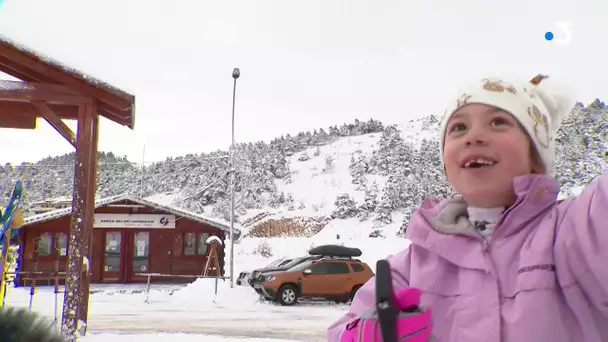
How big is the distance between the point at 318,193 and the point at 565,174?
2831 cm

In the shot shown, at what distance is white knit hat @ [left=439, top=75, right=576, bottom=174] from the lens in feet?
5.36

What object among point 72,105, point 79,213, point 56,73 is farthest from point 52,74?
point 79,213

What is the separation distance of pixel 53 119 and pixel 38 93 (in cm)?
51

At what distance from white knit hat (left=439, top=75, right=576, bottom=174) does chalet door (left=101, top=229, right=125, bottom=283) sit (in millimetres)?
23789

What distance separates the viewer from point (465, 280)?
1.43 meters

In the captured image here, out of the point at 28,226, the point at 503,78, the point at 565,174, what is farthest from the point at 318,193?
the point at 503,78

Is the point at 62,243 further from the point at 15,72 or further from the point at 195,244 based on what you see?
the point at 15,72

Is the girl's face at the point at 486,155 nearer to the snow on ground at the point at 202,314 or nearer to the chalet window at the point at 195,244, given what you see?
the snow on ground at the point at 202,314

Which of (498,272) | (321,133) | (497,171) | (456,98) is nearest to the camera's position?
(498,272)

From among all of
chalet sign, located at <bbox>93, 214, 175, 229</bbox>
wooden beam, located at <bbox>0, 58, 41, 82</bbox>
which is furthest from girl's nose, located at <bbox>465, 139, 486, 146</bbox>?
chalet sign, located at <bbox>93, 214, 175, 229</bbox>

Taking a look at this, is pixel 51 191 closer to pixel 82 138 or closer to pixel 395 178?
pixel 395 178

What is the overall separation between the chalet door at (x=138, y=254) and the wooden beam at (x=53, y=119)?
52.9ft

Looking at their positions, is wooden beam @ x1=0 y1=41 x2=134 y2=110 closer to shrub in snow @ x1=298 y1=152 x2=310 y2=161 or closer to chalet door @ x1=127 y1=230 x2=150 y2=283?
chalet door @ x1=127 y1=230 x2=150 y2=283

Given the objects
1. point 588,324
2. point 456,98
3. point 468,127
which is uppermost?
point 456,98
